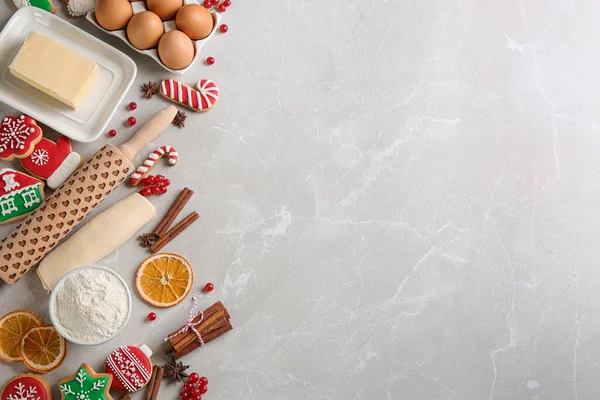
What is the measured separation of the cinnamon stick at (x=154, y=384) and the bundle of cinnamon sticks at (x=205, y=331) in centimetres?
6

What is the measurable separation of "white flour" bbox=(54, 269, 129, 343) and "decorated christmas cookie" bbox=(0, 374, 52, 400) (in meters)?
0.15

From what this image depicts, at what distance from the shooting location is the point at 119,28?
5.49ft

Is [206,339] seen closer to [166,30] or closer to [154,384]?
[154,384]

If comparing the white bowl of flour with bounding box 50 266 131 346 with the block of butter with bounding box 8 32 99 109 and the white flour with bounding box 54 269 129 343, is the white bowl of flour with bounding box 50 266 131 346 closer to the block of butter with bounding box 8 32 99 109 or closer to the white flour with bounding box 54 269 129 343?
the white flour with bounding box 54 269 129 343

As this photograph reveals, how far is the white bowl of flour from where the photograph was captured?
1542mm

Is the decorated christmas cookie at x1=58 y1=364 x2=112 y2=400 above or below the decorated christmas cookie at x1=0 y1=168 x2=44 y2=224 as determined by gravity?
below

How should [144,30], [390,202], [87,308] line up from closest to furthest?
[87,308] → [144,30] → [390,202]

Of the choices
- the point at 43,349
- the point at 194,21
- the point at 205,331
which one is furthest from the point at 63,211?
the point at 194,21

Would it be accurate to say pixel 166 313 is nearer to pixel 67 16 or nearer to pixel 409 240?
pixel 409 240

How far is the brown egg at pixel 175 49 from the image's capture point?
5.40ft

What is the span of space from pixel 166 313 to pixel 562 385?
110cm

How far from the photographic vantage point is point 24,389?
1570mm

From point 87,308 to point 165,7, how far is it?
2.51 feet

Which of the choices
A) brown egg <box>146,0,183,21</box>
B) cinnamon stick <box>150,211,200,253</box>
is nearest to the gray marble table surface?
cinnamon stick <box>150,211,200,253</box>
